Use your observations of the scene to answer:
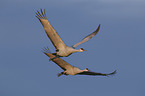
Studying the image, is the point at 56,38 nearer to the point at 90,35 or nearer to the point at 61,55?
the point at 61,55

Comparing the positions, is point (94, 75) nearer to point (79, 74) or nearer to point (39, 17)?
point (79, 74)

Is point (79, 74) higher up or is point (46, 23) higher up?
point (46, 23)

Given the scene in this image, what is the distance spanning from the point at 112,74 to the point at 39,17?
27.9 feet

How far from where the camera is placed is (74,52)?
45531 millimetres

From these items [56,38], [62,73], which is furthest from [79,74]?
[56,38]

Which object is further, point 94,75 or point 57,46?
point 94,75

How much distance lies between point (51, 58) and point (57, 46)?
1.88 metres

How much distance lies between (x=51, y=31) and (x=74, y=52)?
239 cm

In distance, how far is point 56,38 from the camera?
1794 inches

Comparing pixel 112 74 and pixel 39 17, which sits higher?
pixel 39 17

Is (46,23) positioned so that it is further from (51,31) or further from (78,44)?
(78,44)

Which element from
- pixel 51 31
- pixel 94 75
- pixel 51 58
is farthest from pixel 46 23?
pixel 94 75

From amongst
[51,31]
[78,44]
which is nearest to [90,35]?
[78,44]

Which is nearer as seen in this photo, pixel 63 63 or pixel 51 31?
pixel 51 31
